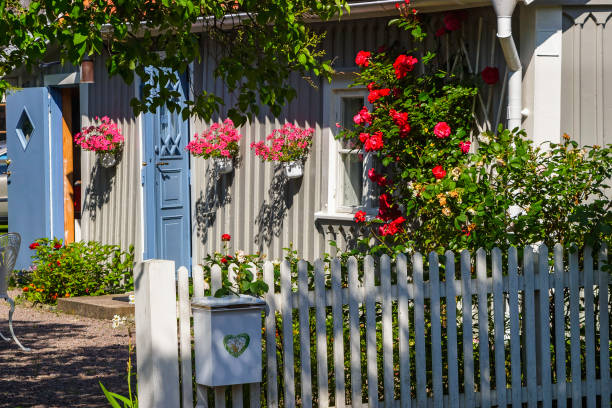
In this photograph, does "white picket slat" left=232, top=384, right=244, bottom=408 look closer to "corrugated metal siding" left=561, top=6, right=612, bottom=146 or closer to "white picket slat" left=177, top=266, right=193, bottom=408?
"white picket slat" left=177, top=266, right=193, bottom=408

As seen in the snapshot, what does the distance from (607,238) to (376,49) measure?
10.4 feet

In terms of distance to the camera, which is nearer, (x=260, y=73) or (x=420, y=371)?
(x=420, y=371)

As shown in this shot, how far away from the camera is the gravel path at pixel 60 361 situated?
277 inches

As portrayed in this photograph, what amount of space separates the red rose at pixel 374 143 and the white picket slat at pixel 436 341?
2.60 meters

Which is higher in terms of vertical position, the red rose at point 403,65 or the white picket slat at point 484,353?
the red rose at point 403,65

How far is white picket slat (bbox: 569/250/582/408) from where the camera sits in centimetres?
627

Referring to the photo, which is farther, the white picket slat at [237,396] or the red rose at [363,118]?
the red rose at [363,118]

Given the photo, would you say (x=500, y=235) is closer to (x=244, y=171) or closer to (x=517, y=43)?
(x=517, y=43)

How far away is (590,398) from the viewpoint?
6.34 meters

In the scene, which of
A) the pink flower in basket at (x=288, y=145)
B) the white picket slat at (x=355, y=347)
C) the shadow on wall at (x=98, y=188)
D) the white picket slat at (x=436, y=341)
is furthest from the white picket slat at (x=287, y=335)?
the shadow on wall at (x=98, y=188)

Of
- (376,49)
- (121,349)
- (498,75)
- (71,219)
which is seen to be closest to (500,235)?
(498,75)

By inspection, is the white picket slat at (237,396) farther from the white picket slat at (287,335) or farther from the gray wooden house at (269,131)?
the gray wooden house at (269,131)

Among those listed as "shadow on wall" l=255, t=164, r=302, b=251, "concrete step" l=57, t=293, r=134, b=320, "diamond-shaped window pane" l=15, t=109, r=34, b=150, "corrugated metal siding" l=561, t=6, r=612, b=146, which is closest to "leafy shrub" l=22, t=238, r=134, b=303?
"concrete step" l=57, t=293, r=134, b=320

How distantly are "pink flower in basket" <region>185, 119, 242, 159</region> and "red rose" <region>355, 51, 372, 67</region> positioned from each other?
1963 mm
